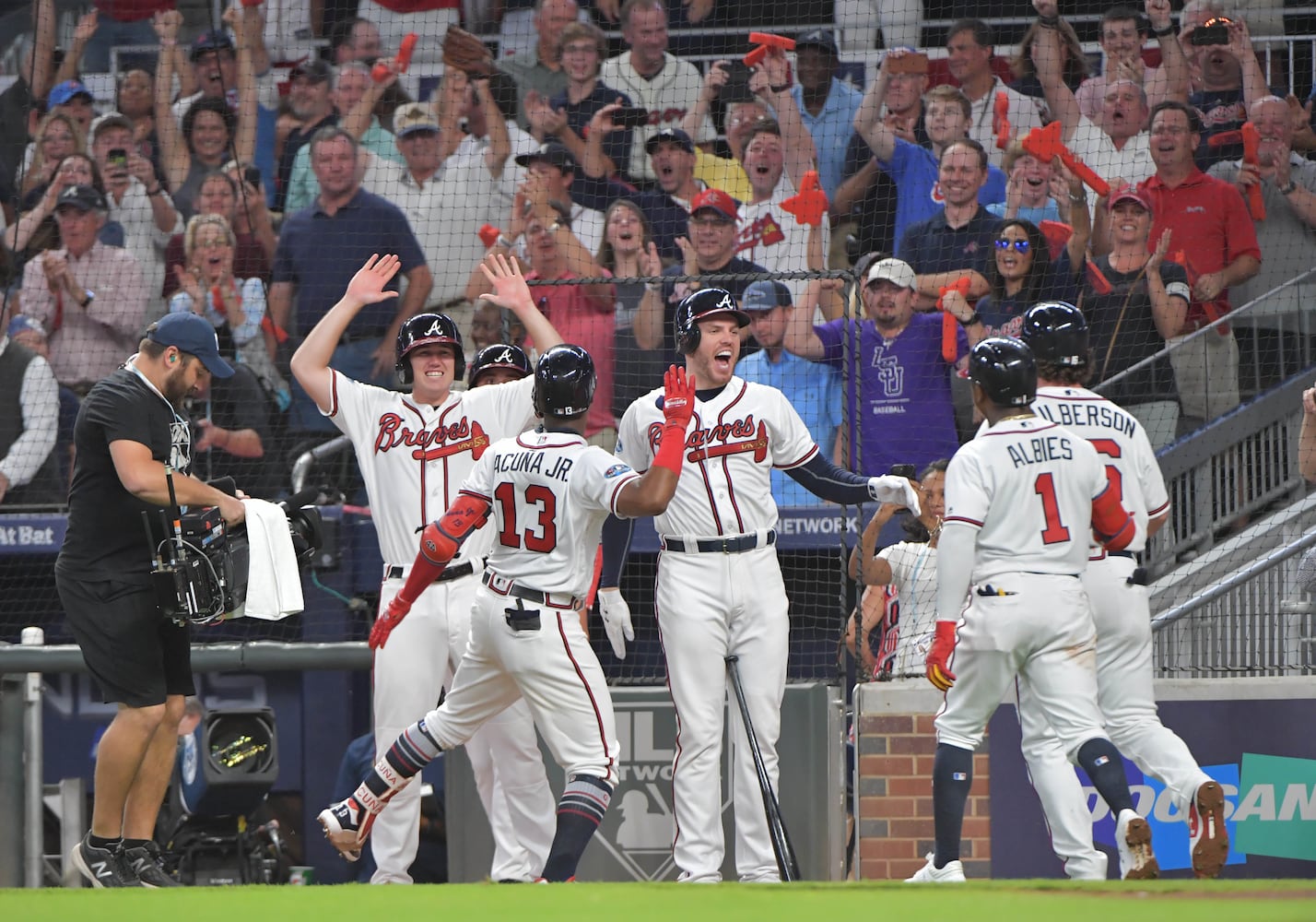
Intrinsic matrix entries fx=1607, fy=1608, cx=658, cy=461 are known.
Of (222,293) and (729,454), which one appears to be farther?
(222,293)

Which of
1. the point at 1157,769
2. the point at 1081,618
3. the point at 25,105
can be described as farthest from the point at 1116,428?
the point at 25,105

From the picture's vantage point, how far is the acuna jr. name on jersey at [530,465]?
540 cm

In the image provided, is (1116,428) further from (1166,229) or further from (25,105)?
(25,105)

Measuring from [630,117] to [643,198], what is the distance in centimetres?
80

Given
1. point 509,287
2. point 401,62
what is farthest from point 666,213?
point 509,287

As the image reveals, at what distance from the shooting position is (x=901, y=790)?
21.3ft

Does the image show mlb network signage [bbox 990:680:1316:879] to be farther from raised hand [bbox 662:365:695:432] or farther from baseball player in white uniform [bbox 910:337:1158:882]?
raised hand [bbox 662:365:695:432]

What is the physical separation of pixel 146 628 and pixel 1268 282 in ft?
20.5

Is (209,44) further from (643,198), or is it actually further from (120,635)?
(120,635)

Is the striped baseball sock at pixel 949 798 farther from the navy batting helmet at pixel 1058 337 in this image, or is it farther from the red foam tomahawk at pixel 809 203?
the red foam tomahawk at pixel 809 203

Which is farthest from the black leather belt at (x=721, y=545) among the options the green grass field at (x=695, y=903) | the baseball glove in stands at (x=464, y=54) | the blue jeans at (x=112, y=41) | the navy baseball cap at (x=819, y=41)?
the blue jeans at (x=112, y=41)

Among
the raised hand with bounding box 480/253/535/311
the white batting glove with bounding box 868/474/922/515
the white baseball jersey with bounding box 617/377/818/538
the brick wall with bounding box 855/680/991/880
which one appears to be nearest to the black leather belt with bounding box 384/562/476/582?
the white baseball jersey with bounding box 617/377/818/538

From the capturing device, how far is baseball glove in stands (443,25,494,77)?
1024cm

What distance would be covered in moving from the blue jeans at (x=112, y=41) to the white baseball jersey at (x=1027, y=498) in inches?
312
